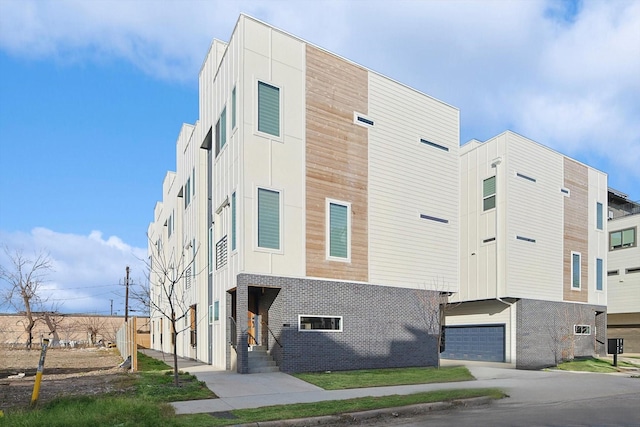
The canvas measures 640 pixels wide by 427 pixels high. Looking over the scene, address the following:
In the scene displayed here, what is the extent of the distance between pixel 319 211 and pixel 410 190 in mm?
5006

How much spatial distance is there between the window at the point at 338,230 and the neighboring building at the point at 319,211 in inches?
1.9

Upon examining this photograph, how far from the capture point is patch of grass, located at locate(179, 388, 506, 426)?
996 cm

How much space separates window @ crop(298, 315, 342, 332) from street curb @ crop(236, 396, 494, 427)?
739 centimetres

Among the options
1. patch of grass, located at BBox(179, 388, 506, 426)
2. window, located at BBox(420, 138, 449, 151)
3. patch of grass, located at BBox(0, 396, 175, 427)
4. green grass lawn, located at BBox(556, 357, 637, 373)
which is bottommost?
green grass lawn, located at BBox(556, 357, 637, 373)

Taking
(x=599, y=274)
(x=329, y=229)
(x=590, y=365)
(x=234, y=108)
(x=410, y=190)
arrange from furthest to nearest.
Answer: (x=599, y=274) → (x=590, y=365) → (x=410, y=190) → (x=329, y=229) → (x=234, y=108)

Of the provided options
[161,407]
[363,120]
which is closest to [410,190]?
[363,120]

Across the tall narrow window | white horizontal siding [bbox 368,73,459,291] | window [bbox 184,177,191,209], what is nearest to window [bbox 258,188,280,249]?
the tall narrow window

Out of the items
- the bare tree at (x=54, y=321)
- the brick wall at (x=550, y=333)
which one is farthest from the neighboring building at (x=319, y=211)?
the bare tree at (x=54, y=321)

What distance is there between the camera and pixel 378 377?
17.1 meters

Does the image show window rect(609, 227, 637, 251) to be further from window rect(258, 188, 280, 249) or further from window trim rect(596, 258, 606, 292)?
window rect(258, 188, 280, 249)

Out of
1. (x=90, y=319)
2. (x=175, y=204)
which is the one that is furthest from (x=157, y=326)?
(x=90, y=319)

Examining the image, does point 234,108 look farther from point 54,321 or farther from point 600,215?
point 54,321

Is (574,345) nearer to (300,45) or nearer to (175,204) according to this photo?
(300,45)

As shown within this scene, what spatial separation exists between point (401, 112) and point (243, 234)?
30.7 ft
